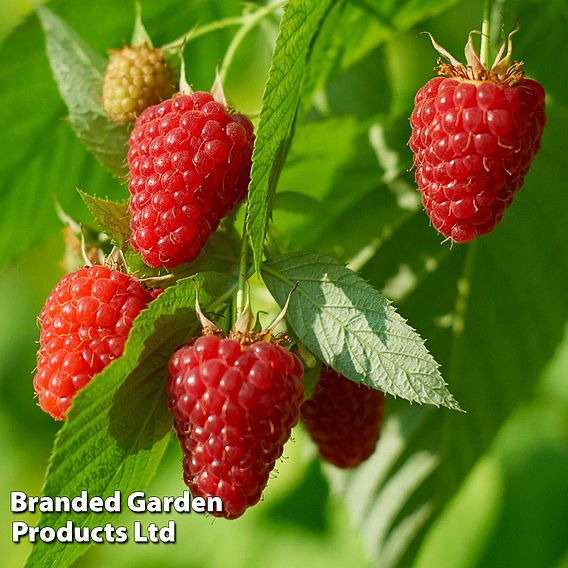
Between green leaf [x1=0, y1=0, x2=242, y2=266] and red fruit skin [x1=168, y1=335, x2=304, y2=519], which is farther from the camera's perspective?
green leaf [x1=0, y1=0, x2=242, y2=266]

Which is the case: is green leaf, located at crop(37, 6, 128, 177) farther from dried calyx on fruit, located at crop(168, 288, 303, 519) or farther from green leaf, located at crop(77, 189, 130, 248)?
dried calyx on fruit, located at crop(168, 288, 303, 519)

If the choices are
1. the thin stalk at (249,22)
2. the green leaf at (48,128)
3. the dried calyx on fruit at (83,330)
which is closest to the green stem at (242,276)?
the dried calyx on fruit at (83,330)

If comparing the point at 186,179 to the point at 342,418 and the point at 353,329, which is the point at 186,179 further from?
the point at 342,418

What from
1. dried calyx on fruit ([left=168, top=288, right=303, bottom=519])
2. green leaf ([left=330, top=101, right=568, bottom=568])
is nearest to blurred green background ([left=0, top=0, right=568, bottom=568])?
green leaf ([left=330, top=101, right=568, bottom=568])

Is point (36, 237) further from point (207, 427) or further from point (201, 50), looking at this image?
point (207, 427)

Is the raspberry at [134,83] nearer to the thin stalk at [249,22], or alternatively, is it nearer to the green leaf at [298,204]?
the thin stalk at [249,22]
